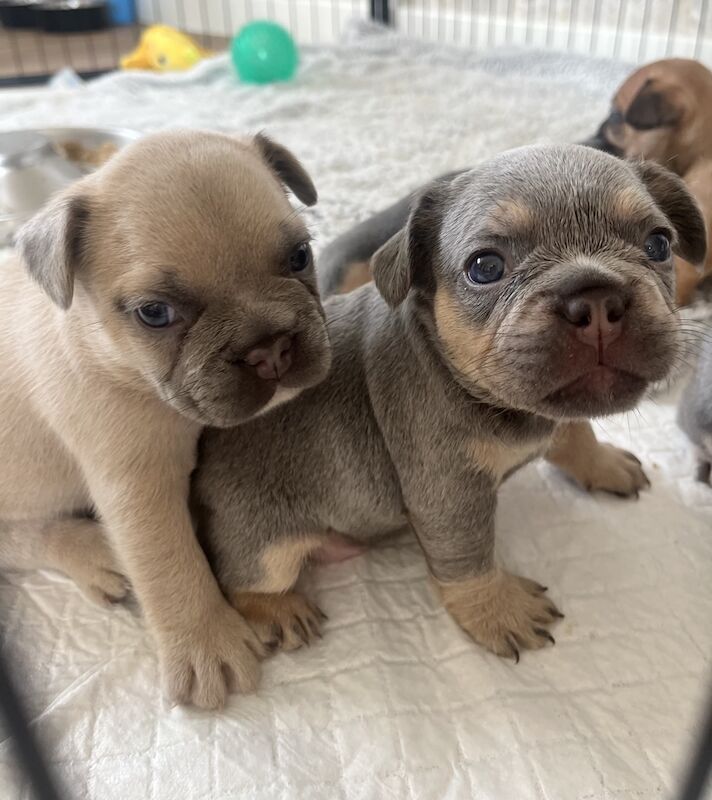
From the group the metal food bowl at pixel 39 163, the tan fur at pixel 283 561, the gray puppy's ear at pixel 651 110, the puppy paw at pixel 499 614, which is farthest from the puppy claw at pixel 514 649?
the metal food bowl at pixel 39 163

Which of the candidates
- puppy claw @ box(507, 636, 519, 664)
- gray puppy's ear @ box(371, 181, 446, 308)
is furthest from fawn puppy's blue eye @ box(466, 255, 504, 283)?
puppy claw @ box(507, 636, 519, 664)

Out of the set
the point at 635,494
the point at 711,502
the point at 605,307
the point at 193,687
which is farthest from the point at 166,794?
the point at 711,502

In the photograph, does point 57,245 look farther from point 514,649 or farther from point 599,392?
point 514,649

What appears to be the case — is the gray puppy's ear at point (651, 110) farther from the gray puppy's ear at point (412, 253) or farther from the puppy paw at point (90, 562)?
the puppy paw at point (90, 562)

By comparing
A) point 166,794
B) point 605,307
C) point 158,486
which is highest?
point 605,307

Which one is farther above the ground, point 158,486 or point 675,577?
point 158,486

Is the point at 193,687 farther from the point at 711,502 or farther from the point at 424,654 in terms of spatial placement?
the point at 711,502

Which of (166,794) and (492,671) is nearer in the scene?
(166,794)
